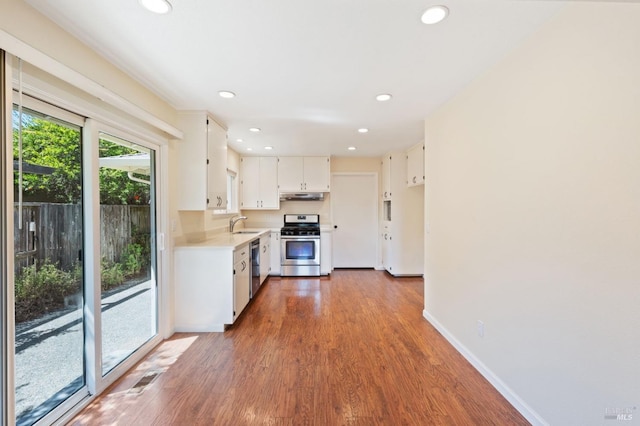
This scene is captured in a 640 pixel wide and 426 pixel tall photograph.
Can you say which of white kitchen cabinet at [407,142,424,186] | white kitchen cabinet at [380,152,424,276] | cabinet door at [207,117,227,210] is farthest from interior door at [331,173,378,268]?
cabinet door at [207,117,227,210]

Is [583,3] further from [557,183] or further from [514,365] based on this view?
[514,365]

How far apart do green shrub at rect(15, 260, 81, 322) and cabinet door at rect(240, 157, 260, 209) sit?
350 cm

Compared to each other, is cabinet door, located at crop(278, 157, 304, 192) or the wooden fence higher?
cabinet door, located at crop(278, 157, 304, 192)

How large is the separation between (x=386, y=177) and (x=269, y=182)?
7.48ft

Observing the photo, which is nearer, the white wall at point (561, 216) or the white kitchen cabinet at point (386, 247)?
the white wall at point (561, 216)

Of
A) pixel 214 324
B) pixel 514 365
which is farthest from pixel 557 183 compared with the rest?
pixel 214 324

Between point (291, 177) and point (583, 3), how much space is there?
4277 mm

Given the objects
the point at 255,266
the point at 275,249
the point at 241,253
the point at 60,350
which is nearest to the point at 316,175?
the point at 275,249

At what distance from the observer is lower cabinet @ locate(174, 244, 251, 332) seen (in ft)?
9.14

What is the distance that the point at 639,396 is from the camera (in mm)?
1073

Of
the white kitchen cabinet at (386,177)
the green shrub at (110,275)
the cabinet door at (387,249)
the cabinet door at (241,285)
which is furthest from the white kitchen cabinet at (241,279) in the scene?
the white kitchen cabinet at (386,177)

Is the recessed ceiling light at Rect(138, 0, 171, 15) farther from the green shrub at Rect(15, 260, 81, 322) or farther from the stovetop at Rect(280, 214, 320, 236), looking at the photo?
the stovetop at Rect(280, 214, 320, 236)

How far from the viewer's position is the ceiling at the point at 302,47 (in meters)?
1.40

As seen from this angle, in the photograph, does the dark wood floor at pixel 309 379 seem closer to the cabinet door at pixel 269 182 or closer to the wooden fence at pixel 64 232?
the wooden fence at pixel 64 232
